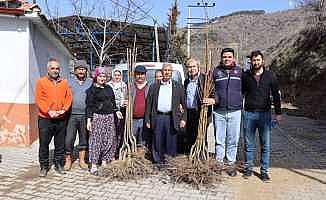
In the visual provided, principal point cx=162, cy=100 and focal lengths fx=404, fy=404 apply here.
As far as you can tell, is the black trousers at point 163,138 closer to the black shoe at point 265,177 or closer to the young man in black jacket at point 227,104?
the young man in black jacket at point 227,104

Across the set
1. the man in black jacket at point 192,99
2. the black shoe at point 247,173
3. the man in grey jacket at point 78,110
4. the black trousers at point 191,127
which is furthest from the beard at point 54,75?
the black shoe at point 247,173

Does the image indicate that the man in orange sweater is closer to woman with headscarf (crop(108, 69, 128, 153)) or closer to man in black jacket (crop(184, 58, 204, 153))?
woman with headscarf (crop(108, 69, 128, 153))

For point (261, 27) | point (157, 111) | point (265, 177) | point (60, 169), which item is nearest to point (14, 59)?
point (60, 169)

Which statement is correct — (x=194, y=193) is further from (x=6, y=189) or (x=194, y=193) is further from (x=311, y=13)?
(x=311, y=13)

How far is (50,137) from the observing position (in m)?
6.07

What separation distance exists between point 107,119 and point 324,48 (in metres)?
17.5

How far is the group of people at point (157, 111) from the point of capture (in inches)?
229

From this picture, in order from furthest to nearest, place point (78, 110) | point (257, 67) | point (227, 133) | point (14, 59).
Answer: point (14, 59) → point (78, 110) → point (227, 133) → point (257, 67)

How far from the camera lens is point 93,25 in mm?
21297

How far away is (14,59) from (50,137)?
8.95 ft

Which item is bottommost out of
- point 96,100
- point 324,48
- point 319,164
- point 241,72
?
point 319,164

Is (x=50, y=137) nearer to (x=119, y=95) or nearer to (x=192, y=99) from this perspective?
(x=119, y=95)

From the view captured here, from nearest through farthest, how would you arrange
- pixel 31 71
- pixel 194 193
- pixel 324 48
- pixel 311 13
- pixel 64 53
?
pixel 194 193 < pixel 31 71 < pixel 64 53 < pixel 324 48 < pixel 311 13

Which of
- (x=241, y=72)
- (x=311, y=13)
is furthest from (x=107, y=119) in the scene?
(x=311, y=13)
